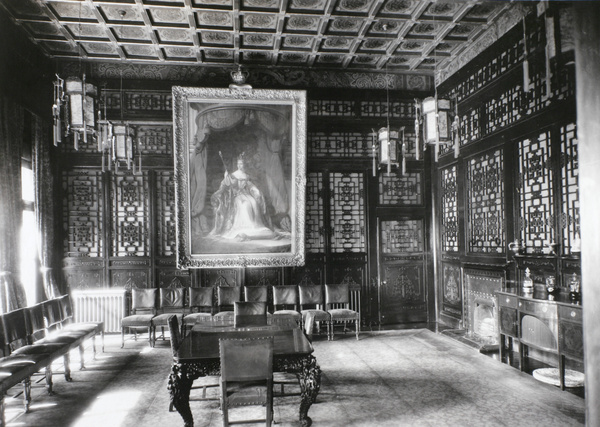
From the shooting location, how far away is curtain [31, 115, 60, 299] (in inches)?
258

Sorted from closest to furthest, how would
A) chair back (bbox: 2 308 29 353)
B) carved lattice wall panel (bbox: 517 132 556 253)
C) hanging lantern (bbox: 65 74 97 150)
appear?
hanging lantern (bbox: 65 74 97 150) → chair back (bbox: 2 308 29 353) → carved lattice wall panel (bbox: 517 132 556 253)

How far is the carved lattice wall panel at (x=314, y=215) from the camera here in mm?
7964

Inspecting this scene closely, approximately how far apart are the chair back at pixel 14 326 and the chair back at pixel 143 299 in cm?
202

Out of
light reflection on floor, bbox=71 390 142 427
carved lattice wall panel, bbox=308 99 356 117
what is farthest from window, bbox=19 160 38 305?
carved lattice wall panel, bbox=308 99 356 117

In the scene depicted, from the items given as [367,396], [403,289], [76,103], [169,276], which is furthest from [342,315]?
[76,103]

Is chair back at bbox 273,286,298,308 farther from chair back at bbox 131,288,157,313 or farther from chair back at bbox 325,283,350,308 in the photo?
chair back at bbox 131,288,157,313

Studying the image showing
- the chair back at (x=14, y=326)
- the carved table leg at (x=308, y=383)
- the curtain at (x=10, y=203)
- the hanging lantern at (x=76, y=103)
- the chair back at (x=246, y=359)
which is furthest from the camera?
the curtain at (x=10, y=203)

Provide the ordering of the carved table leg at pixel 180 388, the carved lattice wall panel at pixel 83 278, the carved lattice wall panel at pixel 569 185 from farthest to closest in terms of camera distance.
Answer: the carved lattice wall panel at pixel 83 278 < the carved lattice wall panel at pixel 569 185 < the carved table leg at pixel 180 388

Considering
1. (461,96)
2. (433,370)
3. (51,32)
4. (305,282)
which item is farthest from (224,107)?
(433,370)

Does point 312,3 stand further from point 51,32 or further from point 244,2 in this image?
point 51,32

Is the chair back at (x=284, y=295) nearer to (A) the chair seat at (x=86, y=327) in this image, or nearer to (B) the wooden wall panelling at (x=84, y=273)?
(A) the chair seat at (x=86, y=327)

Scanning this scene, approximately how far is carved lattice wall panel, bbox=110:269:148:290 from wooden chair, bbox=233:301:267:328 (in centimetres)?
314

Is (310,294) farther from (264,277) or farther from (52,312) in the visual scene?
(52,312)

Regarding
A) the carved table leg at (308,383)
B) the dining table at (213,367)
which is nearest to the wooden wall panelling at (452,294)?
the dining table at (213,367)
